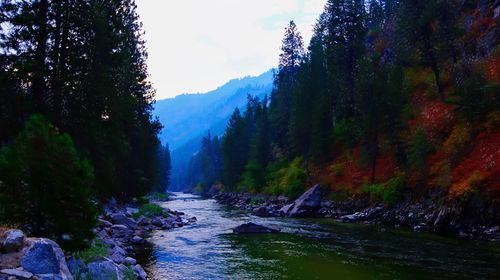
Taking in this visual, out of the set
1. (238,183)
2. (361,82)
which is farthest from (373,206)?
(238,183)

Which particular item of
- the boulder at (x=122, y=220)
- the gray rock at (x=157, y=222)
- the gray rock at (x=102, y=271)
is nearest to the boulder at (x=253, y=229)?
the gray rock at (x=157, y=222)

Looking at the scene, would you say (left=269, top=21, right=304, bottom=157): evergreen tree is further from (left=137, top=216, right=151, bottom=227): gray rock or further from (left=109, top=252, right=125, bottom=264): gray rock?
(left=109, top=252, right=125, bottom=264): gray rock

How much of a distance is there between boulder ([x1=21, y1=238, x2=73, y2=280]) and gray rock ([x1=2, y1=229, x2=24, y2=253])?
0.26 meters

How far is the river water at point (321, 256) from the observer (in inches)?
703

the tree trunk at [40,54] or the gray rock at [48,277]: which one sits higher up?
the tree trunk at [40,54]

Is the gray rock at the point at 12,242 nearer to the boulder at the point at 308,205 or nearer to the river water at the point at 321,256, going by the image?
the river water at the point at 321,256

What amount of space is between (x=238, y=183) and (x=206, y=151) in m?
60.5

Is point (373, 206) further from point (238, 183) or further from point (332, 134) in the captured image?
point (238, 183)

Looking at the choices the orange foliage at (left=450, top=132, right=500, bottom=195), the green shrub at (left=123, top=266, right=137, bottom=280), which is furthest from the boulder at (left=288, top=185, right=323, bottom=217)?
the green shrub at (left=123, top=266, right=137, bottom=280)

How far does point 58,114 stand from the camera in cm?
2505

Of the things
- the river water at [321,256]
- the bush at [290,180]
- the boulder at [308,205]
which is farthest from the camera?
the bush at [290,180]

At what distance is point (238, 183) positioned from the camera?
93.0 metres

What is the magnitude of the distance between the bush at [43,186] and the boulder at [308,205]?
33064 mm

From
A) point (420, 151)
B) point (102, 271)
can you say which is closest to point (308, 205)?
point (420, 151)
